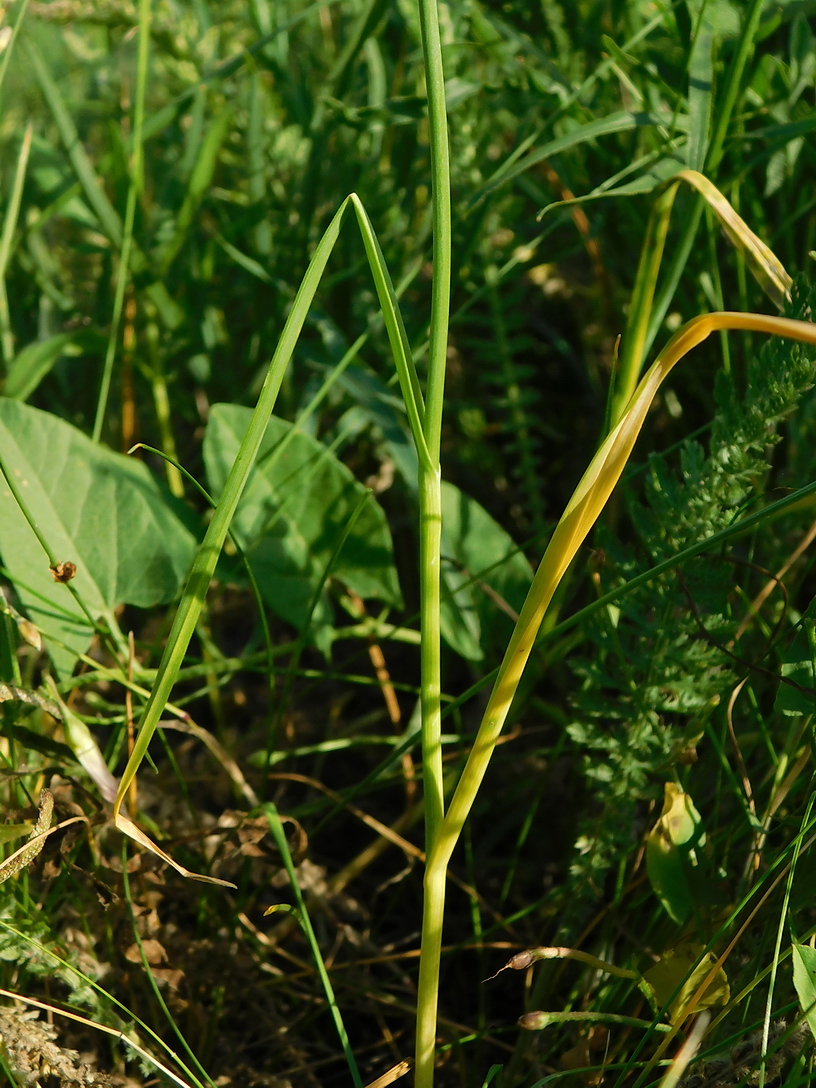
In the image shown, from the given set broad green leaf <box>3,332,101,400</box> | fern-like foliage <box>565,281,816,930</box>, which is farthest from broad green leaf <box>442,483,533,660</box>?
broad green leaf <box>3,332,101,400</box>

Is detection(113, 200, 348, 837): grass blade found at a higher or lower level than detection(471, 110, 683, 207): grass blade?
lower

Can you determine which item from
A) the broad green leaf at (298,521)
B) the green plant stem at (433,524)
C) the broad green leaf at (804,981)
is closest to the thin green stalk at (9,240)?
the broad green leaf at (298,521)

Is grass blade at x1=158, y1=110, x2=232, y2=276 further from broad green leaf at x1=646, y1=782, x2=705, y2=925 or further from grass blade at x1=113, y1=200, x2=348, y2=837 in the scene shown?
broad green leaf at x1=646, y1=782, x2=705, y2=925

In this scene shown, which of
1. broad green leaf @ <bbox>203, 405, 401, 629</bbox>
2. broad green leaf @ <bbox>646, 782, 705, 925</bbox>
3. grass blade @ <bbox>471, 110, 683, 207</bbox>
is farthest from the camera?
broad green leaf @ <bbox>203, 405, 401, 629</bbox>

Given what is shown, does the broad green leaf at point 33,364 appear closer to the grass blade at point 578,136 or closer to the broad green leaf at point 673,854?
the grass blade at point 578,136

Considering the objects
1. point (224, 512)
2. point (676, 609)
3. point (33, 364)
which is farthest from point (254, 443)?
point (33, 364)

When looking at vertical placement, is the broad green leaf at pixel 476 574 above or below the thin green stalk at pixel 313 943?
above

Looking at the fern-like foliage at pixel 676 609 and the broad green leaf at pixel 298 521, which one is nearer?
the fern-like foliage at pixel 676 609

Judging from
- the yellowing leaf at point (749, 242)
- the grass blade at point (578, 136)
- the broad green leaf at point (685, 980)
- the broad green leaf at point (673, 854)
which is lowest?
the broad green leaf at point (685, 980)
